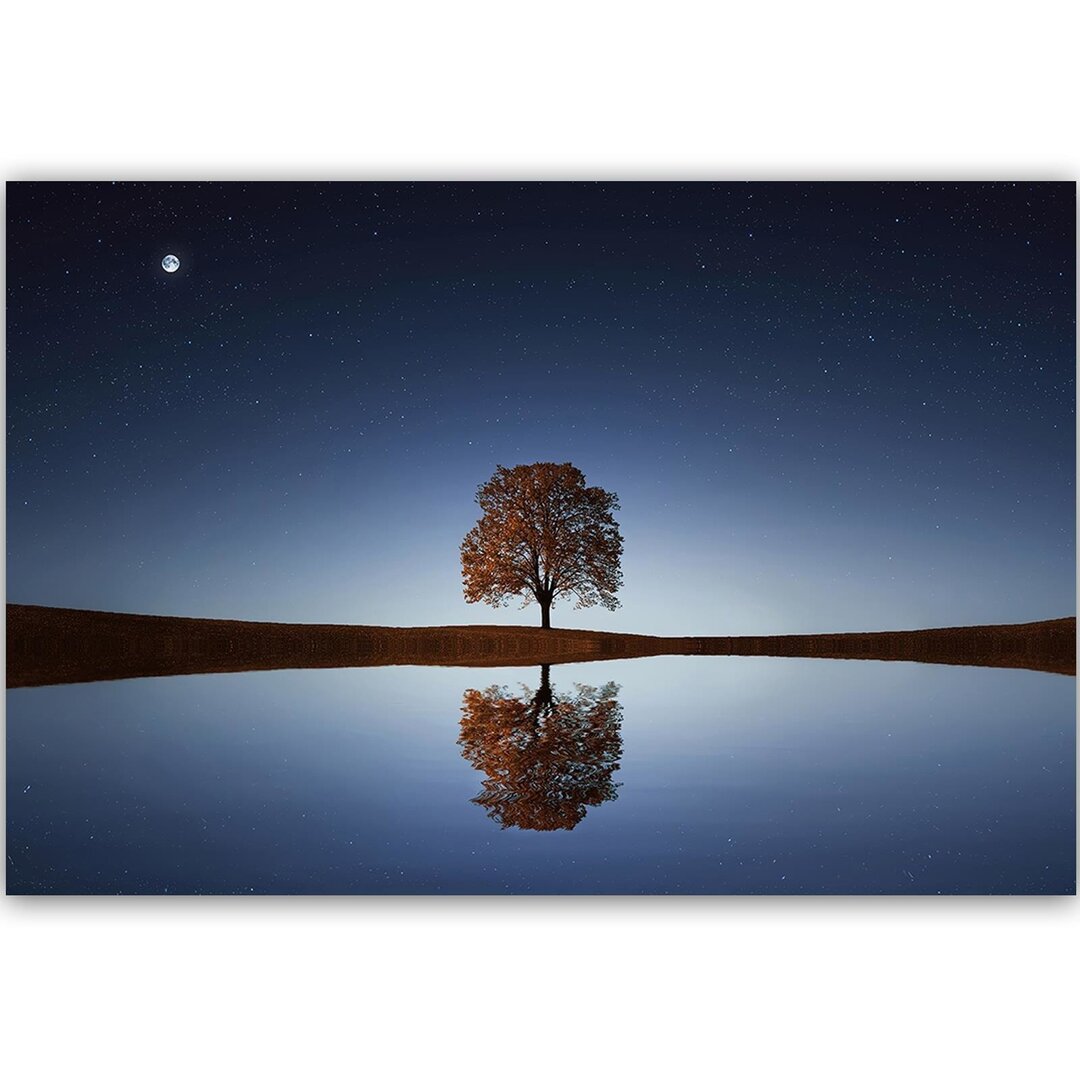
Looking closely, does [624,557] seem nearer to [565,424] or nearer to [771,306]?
[565,424]

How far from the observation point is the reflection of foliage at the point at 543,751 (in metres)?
3.21

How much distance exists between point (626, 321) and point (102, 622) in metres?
1.97

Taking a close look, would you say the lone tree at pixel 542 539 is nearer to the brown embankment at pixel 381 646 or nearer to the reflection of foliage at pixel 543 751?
the brown embankment at pixel 381 646

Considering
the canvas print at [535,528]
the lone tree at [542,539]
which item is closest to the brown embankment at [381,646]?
the canvas print at [535,528]

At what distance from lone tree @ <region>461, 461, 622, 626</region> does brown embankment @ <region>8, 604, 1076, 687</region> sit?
0.43ft

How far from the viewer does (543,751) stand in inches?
128

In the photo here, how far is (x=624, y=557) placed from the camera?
11.0 feet

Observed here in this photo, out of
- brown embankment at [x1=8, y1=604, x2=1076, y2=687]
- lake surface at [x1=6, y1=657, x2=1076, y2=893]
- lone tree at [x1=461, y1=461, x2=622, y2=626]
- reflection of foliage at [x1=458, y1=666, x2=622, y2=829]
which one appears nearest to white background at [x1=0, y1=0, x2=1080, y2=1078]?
lake surface at [x1=6, y1=657, x2=1076, y2=893]

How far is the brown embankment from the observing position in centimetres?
330

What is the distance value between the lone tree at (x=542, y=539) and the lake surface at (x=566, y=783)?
0.27 metres

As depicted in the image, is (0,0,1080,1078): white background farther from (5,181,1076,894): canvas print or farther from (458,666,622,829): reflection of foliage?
(458,666,622,829): reflection of foliage

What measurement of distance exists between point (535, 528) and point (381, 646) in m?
0.64
